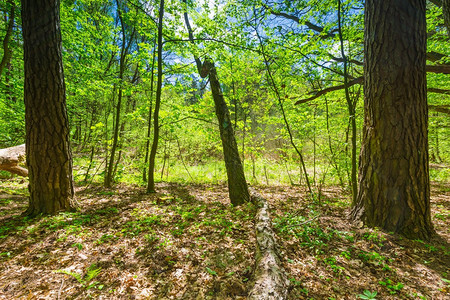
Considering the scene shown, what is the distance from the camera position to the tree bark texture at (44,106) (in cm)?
290

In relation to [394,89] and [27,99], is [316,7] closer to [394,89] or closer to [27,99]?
→ [394,89]

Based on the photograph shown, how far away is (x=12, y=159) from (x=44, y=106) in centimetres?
438

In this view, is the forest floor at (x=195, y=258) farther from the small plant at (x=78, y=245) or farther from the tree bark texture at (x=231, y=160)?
the tree bark texture at (x=231, y=160)

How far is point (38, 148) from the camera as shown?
298cm

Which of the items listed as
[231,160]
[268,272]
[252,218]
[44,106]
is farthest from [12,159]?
[268,272]

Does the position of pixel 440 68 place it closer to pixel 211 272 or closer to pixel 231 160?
pixel 231 160

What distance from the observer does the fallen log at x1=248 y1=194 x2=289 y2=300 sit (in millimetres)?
1626

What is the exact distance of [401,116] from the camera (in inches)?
98.9

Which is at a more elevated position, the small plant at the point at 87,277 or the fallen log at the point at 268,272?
the fallen log at the point at 268,272

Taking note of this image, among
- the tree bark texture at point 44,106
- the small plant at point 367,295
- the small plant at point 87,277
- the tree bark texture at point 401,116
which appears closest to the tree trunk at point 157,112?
the tree bark texture at point 44,106

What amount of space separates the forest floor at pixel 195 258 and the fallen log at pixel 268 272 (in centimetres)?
16

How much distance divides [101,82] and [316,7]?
6252mm

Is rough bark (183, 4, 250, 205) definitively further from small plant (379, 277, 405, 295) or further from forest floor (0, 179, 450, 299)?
small plant (379, 277, 405, 295)

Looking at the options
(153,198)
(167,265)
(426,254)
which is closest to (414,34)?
(426,254)
